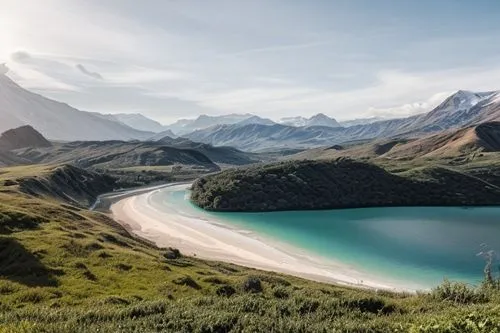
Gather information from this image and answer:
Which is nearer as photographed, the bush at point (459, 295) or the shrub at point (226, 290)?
the bush at point (459, 295)

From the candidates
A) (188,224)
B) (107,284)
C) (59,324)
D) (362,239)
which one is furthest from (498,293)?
(188,224)

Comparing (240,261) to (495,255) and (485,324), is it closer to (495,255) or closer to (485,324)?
(495,255)

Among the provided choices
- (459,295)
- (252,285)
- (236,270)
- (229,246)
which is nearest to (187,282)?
(252,285)

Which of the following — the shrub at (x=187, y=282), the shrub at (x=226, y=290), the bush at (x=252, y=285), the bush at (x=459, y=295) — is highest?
the bush at (x=459, y=295)

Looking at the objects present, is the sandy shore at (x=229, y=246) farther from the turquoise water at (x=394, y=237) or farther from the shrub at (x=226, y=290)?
the shrub at (x=226, y=290)

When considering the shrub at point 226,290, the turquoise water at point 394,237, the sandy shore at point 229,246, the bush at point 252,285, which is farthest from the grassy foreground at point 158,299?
the turquoise water at point 394,237

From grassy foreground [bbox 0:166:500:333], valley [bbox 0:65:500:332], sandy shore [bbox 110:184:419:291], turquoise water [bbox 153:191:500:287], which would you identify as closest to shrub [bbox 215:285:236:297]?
grassy foreground [bbox 0:166:500:333]
